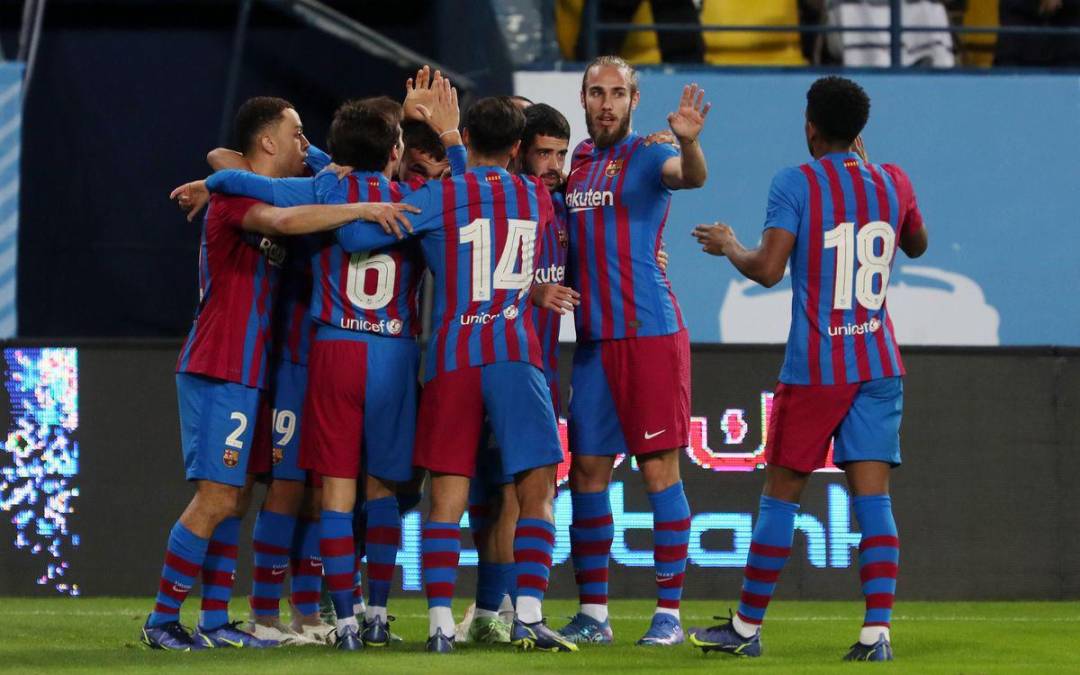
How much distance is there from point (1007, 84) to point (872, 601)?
500 cm

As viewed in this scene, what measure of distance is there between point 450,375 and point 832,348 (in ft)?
4.17

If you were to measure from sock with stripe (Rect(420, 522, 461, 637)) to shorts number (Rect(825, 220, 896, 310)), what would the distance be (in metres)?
1.50

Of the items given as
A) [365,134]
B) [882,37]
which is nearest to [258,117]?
[365,134]

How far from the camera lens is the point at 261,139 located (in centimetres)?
618

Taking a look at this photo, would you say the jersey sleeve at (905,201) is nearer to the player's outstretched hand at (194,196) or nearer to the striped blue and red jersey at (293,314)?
the striped blue and red jersey at (293,314)

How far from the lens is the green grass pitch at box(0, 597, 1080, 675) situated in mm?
5355

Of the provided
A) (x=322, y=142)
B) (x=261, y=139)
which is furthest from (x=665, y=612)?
(x=322, y=142)

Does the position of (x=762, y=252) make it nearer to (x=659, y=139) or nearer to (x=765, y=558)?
(x=659, y=139)

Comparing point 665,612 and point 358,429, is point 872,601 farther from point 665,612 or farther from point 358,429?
point 358,429

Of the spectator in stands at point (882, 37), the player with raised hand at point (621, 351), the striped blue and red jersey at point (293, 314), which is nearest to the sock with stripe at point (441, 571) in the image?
the player with raised hand at point (621, 351)

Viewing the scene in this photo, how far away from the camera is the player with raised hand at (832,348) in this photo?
569cm

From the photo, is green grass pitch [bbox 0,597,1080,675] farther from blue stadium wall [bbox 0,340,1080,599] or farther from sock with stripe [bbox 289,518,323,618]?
sock with stripe [bbox 289,518,323,618]

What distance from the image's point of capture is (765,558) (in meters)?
5.74

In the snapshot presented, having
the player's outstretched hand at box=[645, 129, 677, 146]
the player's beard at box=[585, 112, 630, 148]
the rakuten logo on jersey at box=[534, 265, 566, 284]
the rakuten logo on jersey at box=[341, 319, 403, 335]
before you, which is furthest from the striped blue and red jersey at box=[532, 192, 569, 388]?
the rakuten logo on jersey at box=[341, 319, 403, 335]
